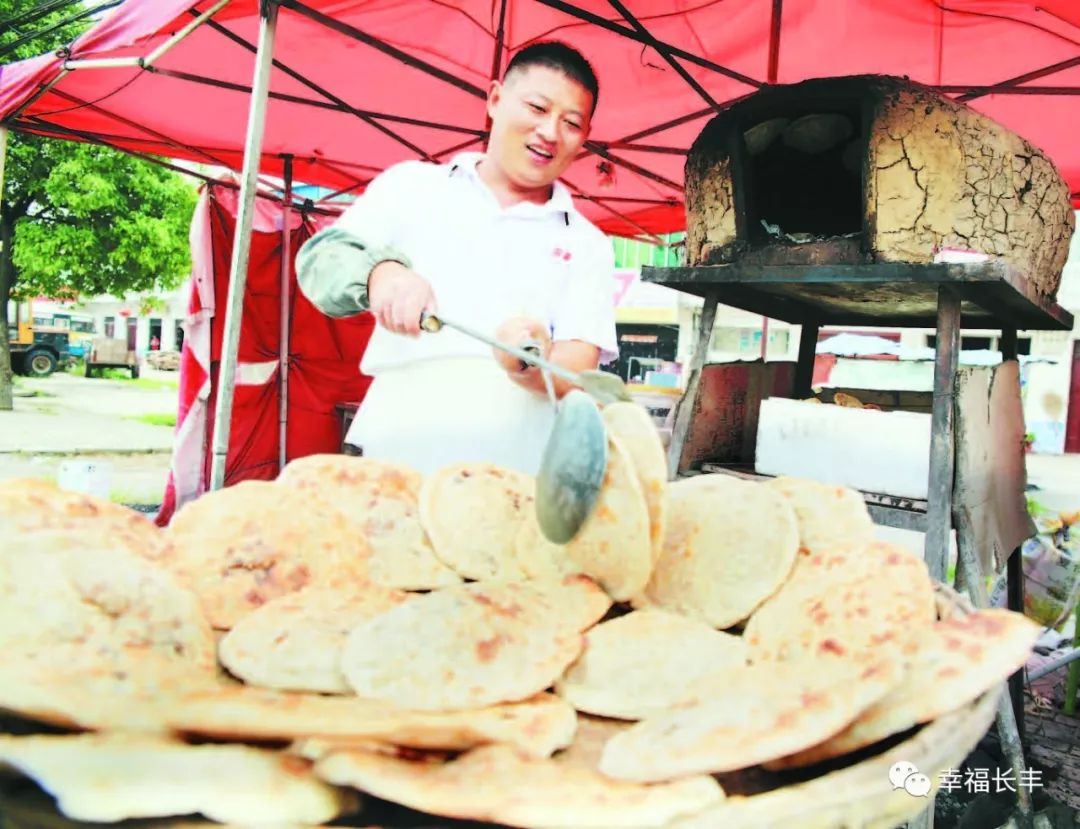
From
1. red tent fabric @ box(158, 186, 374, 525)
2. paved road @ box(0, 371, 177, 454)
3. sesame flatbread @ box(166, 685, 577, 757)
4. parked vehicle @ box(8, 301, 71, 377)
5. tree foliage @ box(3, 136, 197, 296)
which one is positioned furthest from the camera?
parked vehicle @ box(8, 301, 71, 377)

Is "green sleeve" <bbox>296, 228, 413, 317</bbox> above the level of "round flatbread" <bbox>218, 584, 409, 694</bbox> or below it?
above

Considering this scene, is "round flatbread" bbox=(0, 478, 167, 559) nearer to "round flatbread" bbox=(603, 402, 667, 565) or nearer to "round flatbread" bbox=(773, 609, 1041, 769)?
"round flatbread" bbox=(603, 402, 667, 565)

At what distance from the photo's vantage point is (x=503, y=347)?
1.21 meters

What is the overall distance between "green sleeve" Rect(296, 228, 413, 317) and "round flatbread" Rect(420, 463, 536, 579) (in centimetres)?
50

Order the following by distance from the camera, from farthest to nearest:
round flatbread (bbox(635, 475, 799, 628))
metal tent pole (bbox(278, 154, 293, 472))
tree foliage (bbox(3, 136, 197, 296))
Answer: tree foliage (bbox(3, 136, 197, 296))
metal tent pole (bbox(278, 154, 293, 472))
round flatbread (bbox(635, 475, 799, 628))

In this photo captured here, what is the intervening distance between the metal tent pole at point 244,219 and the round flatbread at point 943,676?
8.70 ft

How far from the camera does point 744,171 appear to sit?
9.91ft

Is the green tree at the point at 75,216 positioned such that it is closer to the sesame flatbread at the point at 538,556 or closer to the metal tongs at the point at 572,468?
the sesame flatbread at the point at 538,556

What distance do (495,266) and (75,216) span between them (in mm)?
16374

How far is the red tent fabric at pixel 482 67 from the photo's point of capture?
12.3ft

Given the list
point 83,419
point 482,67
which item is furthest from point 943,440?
point 83,419

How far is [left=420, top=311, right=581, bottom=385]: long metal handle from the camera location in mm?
1206

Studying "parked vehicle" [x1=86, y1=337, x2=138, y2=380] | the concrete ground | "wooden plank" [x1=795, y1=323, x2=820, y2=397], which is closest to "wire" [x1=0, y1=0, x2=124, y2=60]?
the concrete ground

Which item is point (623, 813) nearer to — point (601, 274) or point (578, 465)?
point (578, 465)
